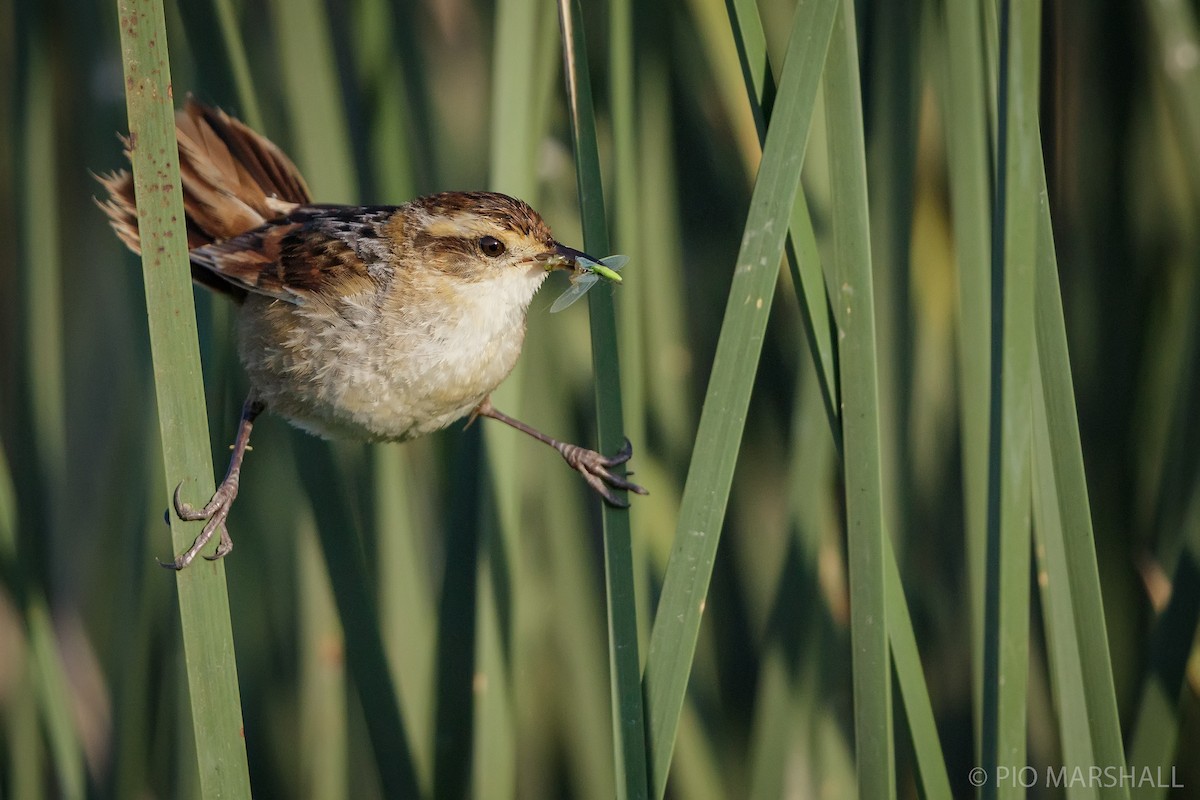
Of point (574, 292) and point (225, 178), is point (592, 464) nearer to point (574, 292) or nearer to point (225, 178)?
point (574, 292)

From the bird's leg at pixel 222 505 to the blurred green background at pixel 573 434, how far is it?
9 cm

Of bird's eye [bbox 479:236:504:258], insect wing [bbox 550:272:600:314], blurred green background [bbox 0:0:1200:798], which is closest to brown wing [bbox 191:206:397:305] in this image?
blurred green background [bbox 0:0:1200:798]

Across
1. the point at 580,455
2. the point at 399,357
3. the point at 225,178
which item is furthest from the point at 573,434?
the point at 225,178

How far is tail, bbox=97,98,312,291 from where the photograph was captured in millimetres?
2260

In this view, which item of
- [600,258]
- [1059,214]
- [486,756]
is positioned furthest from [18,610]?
[1059,214]

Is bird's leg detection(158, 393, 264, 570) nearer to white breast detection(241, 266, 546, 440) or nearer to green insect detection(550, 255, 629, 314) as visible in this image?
white breast detection(241, 266, 546, 440)

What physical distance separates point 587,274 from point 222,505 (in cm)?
75

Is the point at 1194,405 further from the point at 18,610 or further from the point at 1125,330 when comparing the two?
the point at 18,610

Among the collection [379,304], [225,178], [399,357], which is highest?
[225,178]

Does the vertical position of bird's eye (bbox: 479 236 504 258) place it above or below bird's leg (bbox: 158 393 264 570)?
above

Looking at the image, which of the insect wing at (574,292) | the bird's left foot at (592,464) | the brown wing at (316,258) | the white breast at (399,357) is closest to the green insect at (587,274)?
the insect wing at (574,292)

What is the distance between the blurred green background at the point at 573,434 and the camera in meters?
1.87

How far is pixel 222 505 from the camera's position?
1837 mm

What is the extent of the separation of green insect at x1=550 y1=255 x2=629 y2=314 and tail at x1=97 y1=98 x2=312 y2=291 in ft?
2.73
